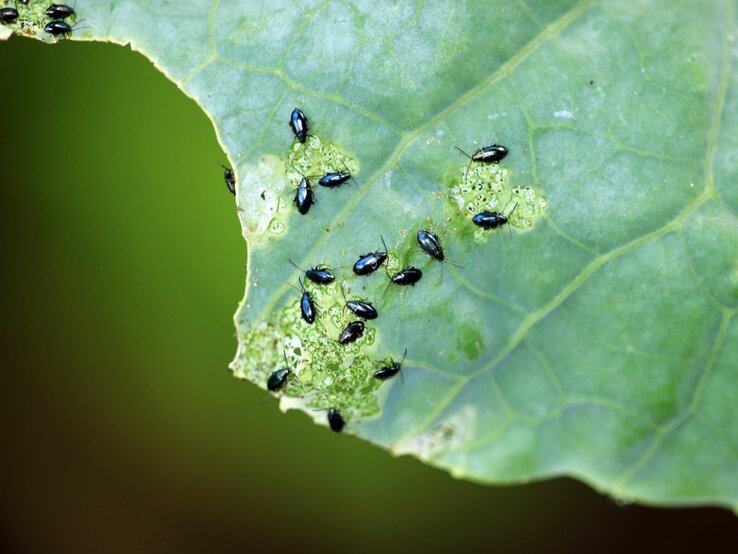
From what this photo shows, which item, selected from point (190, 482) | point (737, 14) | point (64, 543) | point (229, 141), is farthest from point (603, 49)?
point (64, 543)

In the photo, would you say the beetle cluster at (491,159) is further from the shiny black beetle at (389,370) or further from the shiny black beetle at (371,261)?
the shiny black beetle at (389,370)

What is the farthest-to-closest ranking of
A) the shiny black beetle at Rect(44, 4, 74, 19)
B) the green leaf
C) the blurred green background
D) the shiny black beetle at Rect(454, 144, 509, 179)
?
the blurred green background, the shiny black beetle at Rect(44, 4, 74, 19), the shiny black beetle at Rect(454, 144, 509, 179), the green leaf

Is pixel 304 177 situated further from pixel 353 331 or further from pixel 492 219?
pixel 492 219

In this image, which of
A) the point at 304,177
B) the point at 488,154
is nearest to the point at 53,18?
the point at 304,177

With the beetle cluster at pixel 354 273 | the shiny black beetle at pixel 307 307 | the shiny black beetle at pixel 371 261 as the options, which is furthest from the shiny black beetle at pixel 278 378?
the shiny black beetle at pixel 371 261

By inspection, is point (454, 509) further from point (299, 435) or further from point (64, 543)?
point (64, 543)

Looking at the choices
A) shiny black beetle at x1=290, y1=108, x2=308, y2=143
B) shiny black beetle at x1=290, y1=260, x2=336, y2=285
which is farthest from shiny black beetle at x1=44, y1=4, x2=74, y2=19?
shiny black beetle at x1=290, y1=260, x2=336, y2=285

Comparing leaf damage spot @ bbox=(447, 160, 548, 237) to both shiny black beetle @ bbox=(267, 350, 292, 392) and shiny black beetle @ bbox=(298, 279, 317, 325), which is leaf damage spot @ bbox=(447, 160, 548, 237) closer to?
shiny black beetle @ bbox=(298, 279, 317, 325)
